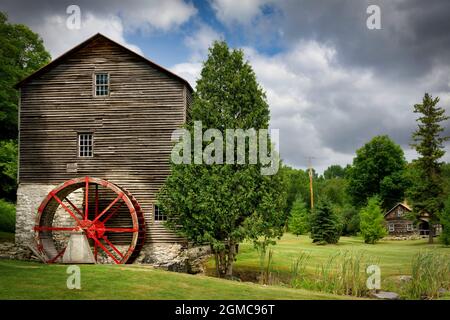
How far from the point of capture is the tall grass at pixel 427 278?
1603cm

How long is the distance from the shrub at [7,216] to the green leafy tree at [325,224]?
2076cm

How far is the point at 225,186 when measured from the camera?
19.4 metres

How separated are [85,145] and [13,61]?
31.8 ft

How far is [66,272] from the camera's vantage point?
15.6 meters

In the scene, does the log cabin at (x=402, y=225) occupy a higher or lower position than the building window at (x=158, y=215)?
lower

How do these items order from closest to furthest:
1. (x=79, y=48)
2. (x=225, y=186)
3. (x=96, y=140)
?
1. (x=225, y=186)
2. (x=96, y=140)
3. (x=79, y=48)

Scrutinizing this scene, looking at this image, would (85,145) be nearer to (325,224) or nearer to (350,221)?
(325,224)

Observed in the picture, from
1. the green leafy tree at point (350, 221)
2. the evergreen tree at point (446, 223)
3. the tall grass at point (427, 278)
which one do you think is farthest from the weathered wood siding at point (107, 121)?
the green leafy tree at point (350, 221)

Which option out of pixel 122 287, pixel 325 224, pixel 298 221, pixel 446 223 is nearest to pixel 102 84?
pixel 122 287

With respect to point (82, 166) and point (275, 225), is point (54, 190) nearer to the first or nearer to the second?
point (82, 166)

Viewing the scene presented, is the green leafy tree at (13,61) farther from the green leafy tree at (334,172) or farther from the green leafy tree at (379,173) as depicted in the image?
the green leafy tree at (334,172)

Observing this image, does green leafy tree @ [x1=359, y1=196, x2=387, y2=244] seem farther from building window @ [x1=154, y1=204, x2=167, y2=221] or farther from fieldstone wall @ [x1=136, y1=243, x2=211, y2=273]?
building window @ [x1=154, y1=204, x2=167, y2=221]
